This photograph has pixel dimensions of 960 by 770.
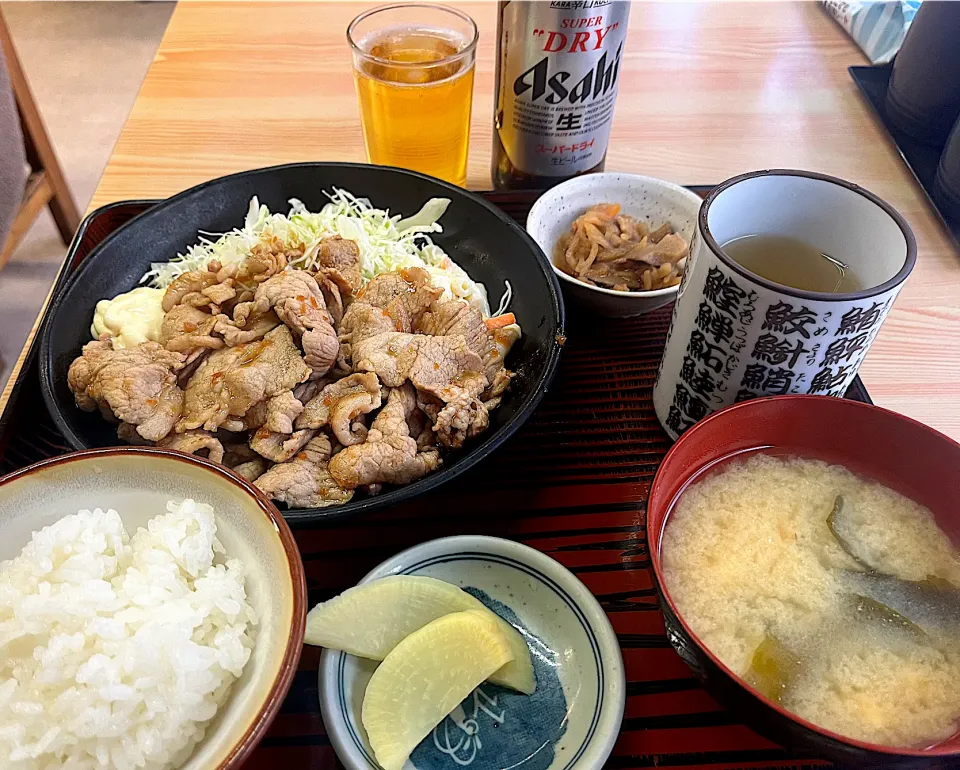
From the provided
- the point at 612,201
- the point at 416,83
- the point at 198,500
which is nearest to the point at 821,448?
the point at 612,201

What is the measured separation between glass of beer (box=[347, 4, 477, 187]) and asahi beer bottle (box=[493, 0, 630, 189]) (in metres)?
0.11

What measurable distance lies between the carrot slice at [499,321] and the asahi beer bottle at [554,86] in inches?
20.3

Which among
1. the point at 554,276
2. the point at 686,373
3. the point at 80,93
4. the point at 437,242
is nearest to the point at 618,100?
the point at 437,242

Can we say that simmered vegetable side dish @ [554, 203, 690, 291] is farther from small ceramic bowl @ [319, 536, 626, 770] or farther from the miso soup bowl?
small ceramic bowl @ [319, 536, 626, 770]

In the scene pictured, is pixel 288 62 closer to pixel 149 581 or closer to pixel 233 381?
pixel 233 381

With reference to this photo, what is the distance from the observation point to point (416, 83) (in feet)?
5.59

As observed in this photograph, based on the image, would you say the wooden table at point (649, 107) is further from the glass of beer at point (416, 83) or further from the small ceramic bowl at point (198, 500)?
the small ceramic bowl at point (198, 500)

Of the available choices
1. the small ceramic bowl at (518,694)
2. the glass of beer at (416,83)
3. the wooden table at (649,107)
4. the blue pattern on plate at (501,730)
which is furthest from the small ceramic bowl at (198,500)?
the wooden table at (649,107)

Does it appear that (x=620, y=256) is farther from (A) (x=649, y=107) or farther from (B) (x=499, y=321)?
(A) (x=649, y=107)

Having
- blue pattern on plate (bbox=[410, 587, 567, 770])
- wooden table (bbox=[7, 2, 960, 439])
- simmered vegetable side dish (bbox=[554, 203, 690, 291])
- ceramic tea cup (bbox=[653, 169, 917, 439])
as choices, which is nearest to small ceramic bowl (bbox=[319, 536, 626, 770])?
blue pattern on plate (bbox=[410, 587, 567, 770])

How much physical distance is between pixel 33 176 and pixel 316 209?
182 centimetres

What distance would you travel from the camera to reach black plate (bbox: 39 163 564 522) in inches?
49.8

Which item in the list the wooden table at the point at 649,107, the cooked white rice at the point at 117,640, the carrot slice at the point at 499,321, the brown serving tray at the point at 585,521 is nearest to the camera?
the cooked white rice at the point at 117,640

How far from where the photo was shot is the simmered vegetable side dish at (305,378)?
1.25 metres
